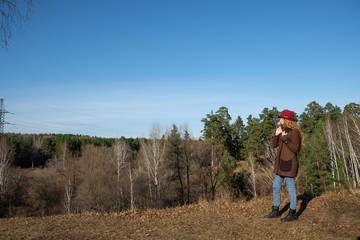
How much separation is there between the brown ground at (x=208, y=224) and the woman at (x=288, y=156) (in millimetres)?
376

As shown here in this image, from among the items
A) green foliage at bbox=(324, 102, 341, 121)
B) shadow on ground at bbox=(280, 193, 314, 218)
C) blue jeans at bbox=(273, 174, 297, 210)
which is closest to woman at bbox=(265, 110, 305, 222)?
blue jeans at bbox=(273, 174, 297, 210)

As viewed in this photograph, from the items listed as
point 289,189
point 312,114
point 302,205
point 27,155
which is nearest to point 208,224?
point 289,189

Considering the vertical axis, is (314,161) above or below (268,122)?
below

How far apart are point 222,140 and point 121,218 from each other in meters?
48.9

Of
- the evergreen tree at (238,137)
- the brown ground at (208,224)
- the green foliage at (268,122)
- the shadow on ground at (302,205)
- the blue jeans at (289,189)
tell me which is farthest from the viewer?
the evergreen tree at (238,137)

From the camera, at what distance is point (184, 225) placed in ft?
16.5

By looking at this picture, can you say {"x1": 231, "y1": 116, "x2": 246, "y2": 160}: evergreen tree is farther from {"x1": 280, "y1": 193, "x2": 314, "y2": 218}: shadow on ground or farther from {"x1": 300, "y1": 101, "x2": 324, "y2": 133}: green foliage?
{"x1": 280, "y1": 193, "x2": 314, "y2": 218}: shadow on ground

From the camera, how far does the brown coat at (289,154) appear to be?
4977 millimetres

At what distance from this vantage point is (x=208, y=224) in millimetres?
5012

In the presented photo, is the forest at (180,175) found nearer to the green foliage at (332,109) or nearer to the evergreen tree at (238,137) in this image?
the green foliage at (332,109)

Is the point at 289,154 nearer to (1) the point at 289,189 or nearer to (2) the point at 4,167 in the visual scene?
(1) the point at 289,189

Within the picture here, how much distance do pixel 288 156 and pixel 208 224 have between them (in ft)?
7.07

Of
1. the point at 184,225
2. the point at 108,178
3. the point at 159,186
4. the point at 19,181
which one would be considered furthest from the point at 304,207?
the point at 19,181

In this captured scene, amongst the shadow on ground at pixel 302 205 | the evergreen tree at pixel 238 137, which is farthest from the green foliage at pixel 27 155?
the shadow on ground at pixel 302 205
